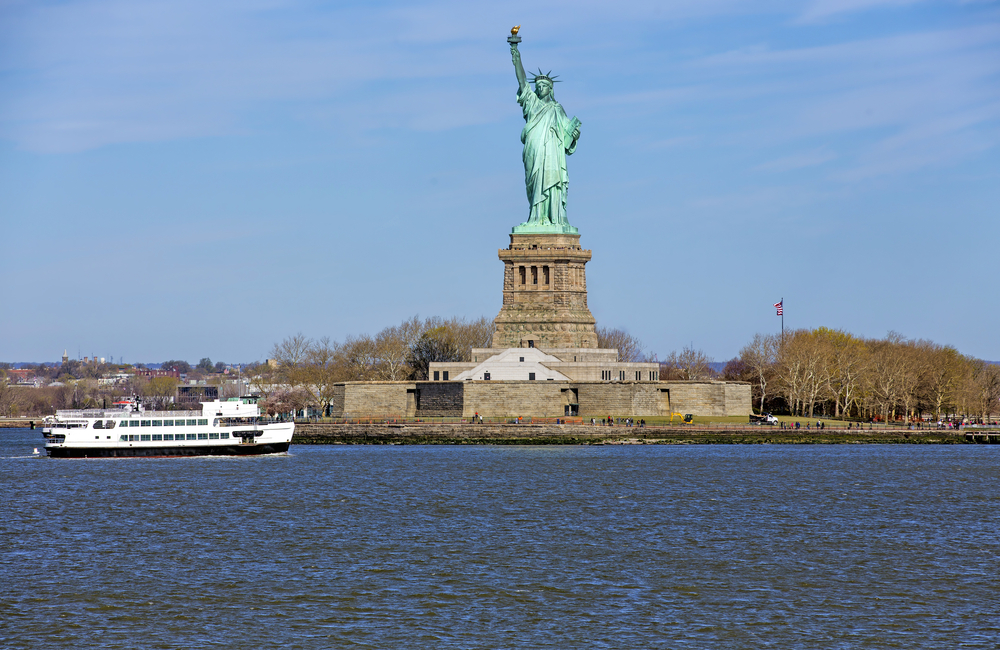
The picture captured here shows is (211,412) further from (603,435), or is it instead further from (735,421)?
(735,421)

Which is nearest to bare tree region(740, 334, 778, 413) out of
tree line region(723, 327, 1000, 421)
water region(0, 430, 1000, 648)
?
tree line region(723, 327, 1000, 421)

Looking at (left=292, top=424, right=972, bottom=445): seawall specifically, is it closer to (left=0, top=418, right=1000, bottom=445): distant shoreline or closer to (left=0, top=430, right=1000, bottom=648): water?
(left=0, top=418, right=1000, bottom=445): distant shoreline

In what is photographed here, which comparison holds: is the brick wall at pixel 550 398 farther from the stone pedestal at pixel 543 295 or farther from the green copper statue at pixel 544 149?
the green copper statue at pixel 544 149

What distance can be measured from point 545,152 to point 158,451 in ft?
124

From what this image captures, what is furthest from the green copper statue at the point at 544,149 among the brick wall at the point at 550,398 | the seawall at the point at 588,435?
the seawall at the point at 588,435

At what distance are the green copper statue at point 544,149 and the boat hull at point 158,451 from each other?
101ft

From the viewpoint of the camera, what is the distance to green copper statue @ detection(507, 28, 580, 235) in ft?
311

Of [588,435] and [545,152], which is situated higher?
[545,152]

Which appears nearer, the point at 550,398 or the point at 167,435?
the point at 167,435

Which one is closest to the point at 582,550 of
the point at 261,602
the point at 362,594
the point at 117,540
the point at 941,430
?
the point at 362,594

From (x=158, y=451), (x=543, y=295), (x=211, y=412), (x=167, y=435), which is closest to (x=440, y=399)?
(x=543, y=295)

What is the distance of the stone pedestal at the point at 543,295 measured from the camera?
9356cm

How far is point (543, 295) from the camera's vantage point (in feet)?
309

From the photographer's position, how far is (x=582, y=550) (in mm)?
37438
